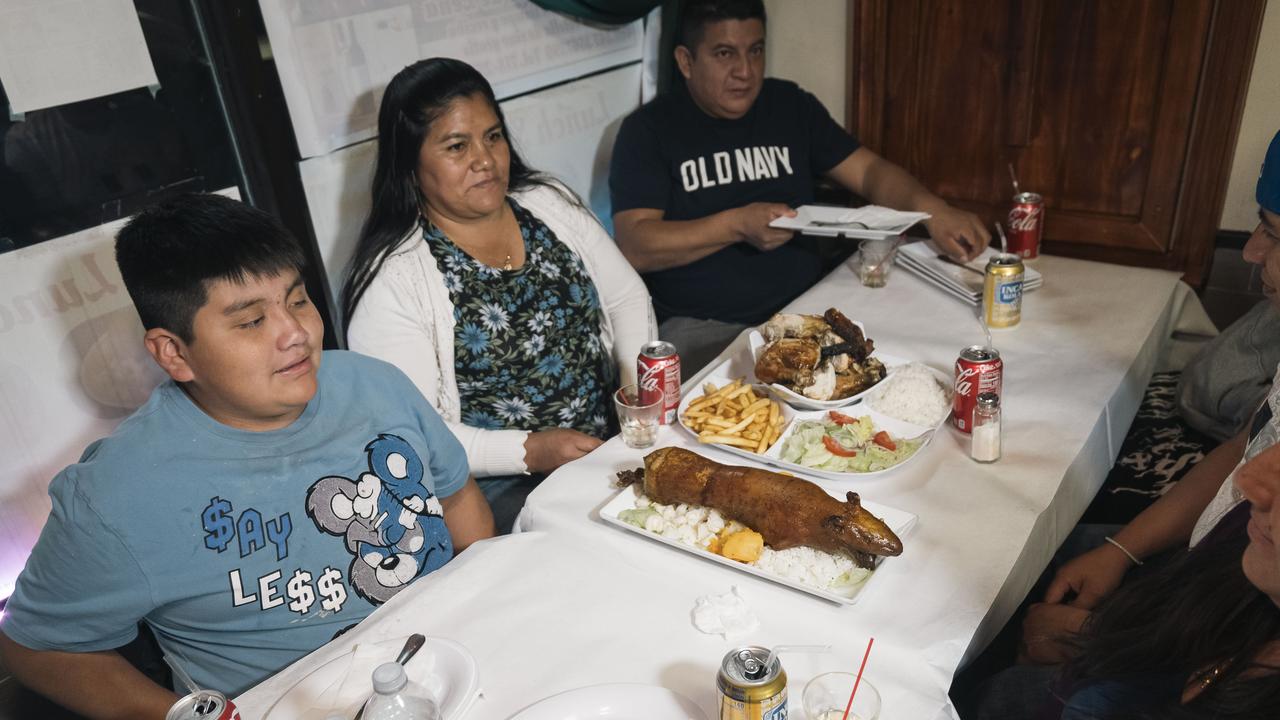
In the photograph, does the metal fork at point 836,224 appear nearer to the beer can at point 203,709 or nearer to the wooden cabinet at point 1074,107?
the wooden cabinet at point 1074,107

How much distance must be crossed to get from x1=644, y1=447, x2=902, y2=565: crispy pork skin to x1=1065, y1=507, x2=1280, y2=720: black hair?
0.98 feet

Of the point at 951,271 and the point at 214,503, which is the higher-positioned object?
the point at 214,503

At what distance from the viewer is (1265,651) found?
1.00 m

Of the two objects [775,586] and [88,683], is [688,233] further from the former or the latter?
[88,683]

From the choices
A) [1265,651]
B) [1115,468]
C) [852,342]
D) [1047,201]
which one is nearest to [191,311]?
[852,342]

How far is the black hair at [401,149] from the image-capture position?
190 centimetres

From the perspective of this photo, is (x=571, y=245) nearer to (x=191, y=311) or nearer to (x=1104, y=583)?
(x=191, y=311)

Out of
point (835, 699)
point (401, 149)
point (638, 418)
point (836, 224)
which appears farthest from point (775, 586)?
point (836, 224)

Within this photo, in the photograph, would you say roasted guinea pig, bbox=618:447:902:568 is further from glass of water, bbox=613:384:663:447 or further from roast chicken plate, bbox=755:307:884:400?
roast chicken plate, bbox=755:307:884:400

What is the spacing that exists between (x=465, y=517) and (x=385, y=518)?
0.25m

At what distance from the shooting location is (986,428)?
1.52 meters

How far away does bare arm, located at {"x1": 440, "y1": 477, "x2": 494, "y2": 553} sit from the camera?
66.4 inches

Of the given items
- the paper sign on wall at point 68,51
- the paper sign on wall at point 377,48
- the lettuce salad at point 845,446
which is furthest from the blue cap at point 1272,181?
the paper sign on wall at point 68,51

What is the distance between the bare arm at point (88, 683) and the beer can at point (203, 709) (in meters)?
0.39
